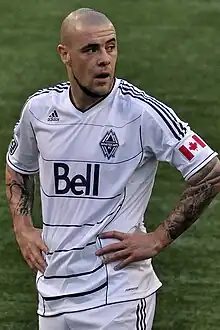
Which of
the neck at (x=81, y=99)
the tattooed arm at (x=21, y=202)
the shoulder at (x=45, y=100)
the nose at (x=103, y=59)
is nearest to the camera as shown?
the nose at (x=103, y=59)

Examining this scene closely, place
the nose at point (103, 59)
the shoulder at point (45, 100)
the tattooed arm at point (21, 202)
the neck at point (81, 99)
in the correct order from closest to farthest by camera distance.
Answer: the nose at point (103, 59) < the neck at point (81, 99) < the shoulder at point (45, 100) < the tattooed arm at point (21, 202)

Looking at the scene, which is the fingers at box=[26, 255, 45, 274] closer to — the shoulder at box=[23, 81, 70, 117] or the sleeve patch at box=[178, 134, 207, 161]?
the shoulder at box=[23, 81, 70, 117]

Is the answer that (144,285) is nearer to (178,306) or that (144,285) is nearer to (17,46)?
(178,306)

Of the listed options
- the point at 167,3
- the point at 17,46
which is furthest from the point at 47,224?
the point at 167,3

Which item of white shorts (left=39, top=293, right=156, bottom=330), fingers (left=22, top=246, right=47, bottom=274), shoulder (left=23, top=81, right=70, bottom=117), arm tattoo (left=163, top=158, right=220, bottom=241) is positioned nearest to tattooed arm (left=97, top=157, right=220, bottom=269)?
arm tattoo (left=163, top=158, right=220, bottom=241)

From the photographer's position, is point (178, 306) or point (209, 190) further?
point (178, 306)

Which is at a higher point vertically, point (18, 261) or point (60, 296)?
point (60, 296)

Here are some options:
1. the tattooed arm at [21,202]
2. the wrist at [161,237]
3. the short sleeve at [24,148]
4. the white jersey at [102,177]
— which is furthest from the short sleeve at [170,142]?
the tattooed arm at [21,202]

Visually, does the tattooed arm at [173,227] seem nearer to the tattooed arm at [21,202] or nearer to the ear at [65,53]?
the tattooed arm at [21,202]

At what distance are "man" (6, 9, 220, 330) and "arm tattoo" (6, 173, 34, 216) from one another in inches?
12.7

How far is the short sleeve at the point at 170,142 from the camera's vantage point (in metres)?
2.98

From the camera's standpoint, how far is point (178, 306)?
4.57 m

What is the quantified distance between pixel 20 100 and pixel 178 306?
2415 millimetres

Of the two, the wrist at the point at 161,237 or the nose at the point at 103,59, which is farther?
the wrist at the point at 161,237
